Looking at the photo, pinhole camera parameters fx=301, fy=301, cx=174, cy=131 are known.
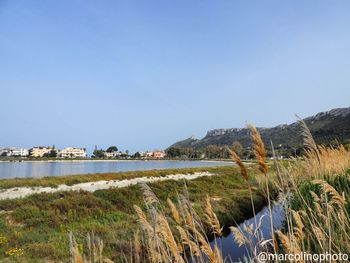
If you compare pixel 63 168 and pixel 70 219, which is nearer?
pixel 70 219

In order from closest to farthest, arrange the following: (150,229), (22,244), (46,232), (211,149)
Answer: (150,229) → (22,244) → (46,232) → (211,149)

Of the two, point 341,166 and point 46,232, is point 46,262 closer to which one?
point 46,232

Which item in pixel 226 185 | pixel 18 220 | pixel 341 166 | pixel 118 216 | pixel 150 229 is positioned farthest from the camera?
pixel 226 185

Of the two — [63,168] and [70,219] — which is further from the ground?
[63,168]

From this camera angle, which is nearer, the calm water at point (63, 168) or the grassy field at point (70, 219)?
the grassy field at point (70, 219)

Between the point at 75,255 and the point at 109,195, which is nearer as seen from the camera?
the point at 75,255

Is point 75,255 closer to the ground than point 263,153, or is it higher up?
closer to the ground

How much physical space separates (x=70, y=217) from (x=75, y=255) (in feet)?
57.4

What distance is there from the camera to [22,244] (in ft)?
42.4

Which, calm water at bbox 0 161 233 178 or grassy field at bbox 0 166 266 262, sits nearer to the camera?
grassy field at bbox 0 166 266 262

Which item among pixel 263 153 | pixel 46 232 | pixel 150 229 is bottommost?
pixel 46 232

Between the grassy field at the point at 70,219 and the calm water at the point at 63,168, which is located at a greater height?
the calm water at the point at 63,168

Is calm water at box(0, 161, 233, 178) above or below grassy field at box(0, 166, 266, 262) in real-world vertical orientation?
above

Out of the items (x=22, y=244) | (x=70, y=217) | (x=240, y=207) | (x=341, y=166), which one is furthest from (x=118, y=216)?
(x=341, y=166)
